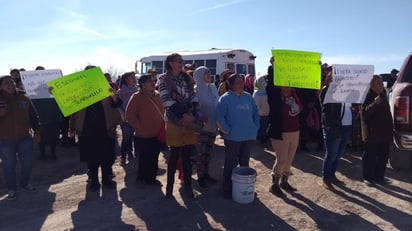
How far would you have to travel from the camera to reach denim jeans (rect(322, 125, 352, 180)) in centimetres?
537

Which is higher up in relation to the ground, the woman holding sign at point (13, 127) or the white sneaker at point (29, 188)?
the woman holding sign at point (13, 127)

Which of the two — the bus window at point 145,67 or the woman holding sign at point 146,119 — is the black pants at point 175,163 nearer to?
the woman holding sign at point 146,119

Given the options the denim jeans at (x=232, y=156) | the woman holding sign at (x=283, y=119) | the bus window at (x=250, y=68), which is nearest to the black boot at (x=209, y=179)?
the denim jeans at (x=232, y=156)

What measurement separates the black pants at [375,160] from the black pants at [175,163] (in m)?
2.81

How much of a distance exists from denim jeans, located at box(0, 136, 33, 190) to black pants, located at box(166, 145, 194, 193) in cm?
217

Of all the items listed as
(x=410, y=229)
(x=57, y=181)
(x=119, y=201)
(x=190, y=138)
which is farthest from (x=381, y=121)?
(x=57, y=181)

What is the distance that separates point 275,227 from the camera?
13.6 feet

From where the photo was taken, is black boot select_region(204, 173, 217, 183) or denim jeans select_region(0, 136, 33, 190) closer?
denim jeans select_region(0, 136, 33, 190)

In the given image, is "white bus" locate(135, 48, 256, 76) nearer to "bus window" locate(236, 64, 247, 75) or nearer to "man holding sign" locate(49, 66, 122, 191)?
"bus window" locate(236, 64, 247, 75)

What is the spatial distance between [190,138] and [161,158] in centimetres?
285

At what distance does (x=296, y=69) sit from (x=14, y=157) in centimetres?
422

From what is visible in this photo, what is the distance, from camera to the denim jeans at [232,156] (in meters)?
4.94

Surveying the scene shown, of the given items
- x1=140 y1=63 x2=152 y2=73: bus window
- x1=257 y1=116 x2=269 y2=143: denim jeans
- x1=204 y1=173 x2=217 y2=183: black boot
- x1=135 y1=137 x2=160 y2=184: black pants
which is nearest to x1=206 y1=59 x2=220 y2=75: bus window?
x1=140 y1=63 x2=152 y2=73: bus window

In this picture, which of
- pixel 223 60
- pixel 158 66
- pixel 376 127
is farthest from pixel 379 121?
pixel 158 66
